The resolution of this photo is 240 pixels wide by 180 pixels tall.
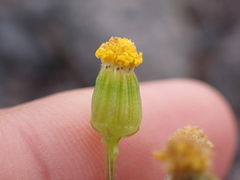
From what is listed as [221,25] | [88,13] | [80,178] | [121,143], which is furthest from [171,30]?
[80,178]

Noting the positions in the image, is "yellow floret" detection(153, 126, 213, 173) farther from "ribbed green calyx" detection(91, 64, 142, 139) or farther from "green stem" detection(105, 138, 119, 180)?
"green stem" detection(105, 138, 119, 180)

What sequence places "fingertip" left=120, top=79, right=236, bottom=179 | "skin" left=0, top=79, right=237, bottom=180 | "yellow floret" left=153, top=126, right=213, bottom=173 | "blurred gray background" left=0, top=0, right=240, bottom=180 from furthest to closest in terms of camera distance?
1. "blurred gray background" left=0, top=0, right=240, bottom=180
2. "fingertip" left=120, top=79, right=236, bottom=179
3. "skin" left=0, top=79, right=237, bottom=180
4. "yellow floret" left=153, top=126, right=213, bottom=173

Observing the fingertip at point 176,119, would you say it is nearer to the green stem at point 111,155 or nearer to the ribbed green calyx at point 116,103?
the green stem at point 111,155

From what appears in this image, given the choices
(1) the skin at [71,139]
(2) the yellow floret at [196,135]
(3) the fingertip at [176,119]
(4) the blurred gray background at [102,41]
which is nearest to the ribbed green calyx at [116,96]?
(2) the yellow floret at [196,135]

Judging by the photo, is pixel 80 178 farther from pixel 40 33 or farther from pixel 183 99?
pixel 40 33

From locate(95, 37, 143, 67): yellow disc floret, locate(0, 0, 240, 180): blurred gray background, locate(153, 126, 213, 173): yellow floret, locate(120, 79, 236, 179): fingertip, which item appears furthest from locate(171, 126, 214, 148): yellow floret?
locate(0, 0, 240, 180): blurred gray background
